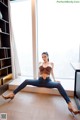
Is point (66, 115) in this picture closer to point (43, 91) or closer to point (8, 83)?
point (43, 91)

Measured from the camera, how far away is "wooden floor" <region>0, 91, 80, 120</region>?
1.80m

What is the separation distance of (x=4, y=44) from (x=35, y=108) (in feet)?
5.92

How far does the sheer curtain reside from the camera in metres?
2.94

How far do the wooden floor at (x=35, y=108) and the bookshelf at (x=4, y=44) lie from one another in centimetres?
74

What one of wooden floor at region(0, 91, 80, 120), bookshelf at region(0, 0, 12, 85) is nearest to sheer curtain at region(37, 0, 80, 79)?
bookshelf at region(0, 0, 12, 85)

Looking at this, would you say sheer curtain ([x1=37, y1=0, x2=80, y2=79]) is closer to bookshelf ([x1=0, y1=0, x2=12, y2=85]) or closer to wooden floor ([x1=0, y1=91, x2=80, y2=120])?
bookshelf ([x1=0, y1=0, x2=12, y2=85])

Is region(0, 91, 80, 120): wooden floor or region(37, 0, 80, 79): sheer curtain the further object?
region(37, 0, 80, 79): sheer curtain

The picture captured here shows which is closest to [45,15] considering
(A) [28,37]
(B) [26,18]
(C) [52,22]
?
(C) [52,22]

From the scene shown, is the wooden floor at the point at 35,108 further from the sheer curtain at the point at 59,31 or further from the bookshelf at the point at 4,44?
the sheer curtain at the point at 59,31

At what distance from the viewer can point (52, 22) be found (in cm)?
305

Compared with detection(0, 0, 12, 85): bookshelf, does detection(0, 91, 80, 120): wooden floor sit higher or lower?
lower

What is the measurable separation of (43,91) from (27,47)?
3.99ft

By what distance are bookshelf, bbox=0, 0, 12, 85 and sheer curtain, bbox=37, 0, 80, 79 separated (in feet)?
2.56

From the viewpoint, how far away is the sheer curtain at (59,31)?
2.94m
